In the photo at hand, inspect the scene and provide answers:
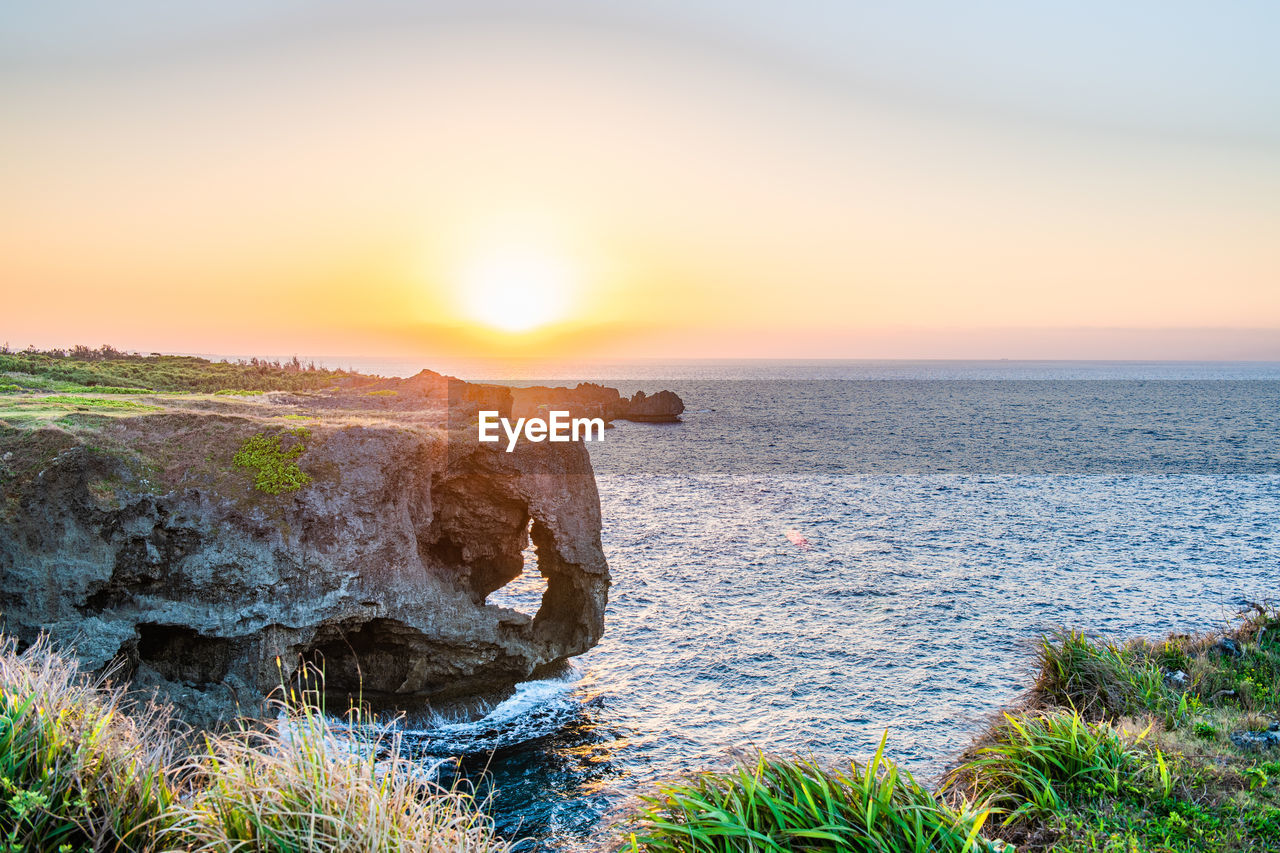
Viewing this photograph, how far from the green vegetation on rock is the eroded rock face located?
17 cm

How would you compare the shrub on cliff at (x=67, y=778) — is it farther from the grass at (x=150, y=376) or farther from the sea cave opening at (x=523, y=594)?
the grass at (x=150, y=376)

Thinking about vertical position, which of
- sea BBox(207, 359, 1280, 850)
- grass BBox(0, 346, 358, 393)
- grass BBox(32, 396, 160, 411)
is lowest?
sea BBox(207, 359, 1280, 850)

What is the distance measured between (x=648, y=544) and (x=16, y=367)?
86.4ft

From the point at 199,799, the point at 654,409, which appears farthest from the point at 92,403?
the point at 654,409

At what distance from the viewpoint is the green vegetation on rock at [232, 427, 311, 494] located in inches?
532

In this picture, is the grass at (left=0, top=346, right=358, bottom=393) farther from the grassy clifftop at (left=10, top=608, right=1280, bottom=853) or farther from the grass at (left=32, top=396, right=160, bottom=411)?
the grassy clifftop at (left=10, top=608, right=1280, bottom=853)

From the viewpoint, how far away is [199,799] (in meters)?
6.11

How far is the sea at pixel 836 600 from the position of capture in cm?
1500

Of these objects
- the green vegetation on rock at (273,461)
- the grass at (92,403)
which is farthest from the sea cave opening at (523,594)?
the grass at (92,403)

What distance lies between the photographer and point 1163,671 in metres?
13.8

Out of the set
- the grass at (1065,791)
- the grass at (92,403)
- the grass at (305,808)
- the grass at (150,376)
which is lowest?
the grass at (1065,791)

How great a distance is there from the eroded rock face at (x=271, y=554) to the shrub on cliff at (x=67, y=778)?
17.2ft

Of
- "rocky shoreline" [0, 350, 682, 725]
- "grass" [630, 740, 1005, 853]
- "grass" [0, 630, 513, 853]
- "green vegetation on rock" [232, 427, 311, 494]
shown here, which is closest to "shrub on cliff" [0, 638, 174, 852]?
"grass" [0, 630, 513, 853]

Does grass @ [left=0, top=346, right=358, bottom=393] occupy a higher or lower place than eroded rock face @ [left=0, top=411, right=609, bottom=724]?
higher
